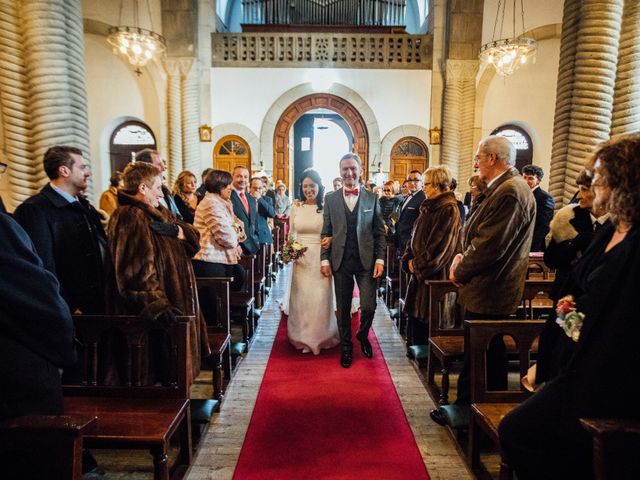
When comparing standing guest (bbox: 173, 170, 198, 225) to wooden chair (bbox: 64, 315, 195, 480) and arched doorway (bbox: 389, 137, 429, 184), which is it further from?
arched doorway (bbox: 389, 137, 429, 184)

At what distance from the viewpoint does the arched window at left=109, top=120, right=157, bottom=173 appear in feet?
39.6

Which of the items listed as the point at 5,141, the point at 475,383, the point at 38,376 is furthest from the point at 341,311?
the point at 5,141

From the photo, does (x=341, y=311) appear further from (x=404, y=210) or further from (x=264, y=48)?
(x=264, y=48)

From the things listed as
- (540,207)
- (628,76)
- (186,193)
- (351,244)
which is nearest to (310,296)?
(351,244)

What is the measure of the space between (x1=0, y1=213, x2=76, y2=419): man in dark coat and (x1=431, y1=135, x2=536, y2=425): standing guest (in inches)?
86.8

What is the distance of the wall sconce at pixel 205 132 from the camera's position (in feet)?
38.1

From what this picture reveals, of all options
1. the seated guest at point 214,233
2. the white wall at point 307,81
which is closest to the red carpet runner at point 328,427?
the seated guest at point 214,233

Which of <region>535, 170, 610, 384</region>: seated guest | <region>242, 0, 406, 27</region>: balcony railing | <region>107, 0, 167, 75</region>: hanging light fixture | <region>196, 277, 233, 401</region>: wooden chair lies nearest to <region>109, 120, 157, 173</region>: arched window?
<region>107, 0, 167, 75</region>: hanging light fixture

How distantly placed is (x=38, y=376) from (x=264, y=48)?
11904 millimetres

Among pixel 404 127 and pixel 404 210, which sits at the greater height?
pixel 404 127

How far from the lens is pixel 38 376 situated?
1.52m

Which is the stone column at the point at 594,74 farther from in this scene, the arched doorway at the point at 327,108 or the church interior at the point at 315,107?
the arched doorway at the point at 327,108

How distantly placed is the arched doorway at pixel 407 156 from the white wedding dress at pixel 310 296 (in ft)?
26.7

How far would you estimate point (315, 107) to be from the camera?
12.2 metres
